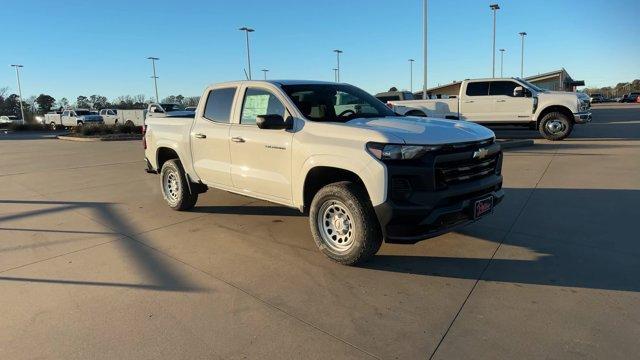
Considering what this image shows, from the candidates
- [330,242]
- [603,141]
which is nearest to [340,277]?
[330,242]

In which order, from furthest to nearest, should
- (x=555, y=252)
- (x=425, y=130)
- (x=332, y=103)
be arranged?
(x=332, y=103), (x=555, y=252), (x=425, y=130)

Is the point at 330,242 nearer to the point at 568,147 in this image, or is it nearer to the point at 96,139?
the point at 568,147

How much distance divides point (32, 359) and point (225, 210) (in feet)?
13.2

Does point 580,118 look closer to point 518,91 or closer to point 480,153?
point 518,91

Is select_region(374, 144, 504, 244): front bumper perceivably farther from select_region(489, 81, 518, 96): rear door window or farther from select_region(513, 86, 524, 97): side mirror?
select_region(489, 81, 518, 96): rear door window

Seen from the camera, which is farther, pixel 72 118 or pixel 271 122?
pixel 72 118

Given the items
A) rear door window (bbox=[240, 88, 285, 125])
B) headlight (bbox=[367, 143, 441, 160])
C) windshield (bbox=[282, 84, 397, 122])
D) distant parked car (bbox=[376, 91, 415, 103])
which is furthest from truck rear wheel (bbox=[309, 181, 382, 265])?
distant parked car (bbox=[376, 91, 415, 103])

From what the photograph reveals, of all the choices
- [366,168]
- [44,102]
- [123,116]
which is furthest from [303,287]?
[44,102]

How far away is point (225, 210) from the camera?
699 centimetres

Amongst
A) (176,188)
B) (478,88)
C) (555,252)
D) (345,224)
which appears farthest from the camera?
(478,88)

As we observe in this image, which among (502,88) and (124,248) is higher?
(502,88)

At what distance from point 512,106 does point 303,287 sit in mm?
13706

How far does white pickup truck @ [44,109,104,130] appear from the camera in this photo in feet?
126

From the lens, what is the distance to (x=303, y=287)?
4117 millimetres
